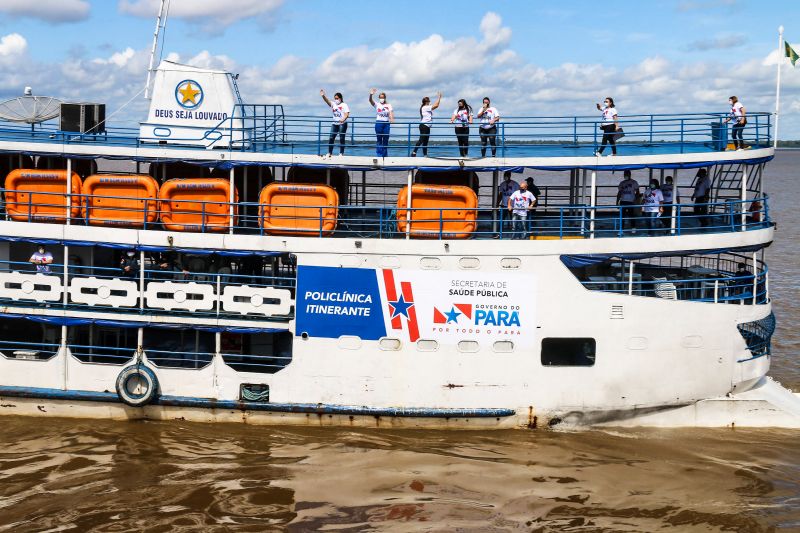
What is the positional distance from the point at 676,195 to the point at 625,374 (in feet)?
13.7

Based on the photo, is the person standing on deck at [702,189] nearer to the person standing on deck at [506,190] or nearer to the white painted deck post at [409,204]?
the person standing on deck at [506,190]

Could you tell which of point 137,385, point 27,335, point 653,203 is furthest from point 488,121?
point 27,335

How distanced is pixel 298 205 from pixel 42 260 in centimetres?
556

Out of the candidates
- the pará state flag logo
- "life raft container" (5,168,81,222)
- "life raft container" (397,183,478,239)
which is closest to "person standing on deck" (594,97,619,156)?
"life raft container" (397,183,478,239)

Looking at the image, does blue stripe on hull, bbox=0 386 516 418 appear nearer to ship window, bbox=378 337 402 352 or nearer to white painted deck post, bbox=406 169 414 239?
ship window, bbox=378 337 402 352

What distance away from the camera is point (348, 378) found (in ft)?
60.3

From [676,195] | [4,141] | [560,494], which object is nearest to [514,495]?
[560,494]

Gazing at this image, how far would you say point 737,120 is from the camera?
1961cm

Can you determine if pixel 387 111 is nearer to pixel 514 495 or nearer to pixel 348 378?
pixel 348 378

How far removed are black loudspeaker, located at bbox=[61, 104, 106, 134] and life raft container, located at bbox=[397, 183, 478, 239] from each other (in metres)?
7.79

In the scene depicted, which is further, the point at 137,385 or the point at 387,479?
the point at 137,385

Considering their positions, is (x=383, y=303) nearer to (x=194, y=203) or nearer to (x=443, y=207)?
(x=443, y=207)

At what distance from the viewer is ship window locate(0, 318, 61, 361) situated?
64.9ft

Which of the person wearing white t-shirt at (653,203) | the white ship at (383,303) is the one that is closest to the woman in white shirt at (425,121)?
the white ship at (383,303)
